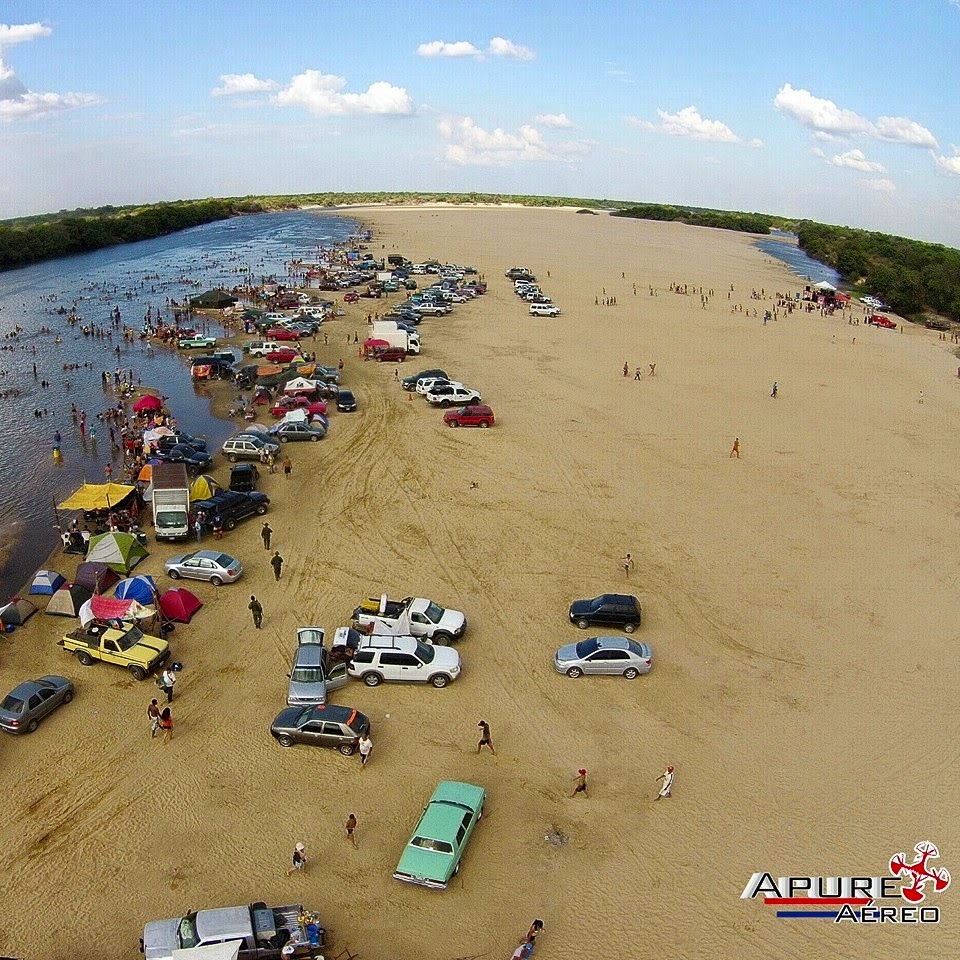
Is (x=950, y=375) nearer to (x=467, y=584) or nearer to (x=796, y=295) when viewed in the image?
(x=796, y=295)

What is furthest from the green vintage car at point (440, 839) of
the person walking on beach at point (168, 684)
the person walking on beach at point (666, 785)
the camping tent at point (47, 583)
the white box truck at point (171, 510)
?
the white box truck at point (171, 510)

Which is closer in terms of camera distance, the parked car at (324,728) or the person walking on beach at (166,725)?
the parked car at (324,728)

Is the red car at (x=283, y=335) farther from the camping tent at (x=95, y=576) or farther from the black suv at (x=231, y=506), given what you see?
the camping tent at (x=95, y=576)

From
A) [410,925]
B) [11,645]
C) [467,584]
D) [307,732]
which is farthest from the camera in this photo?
[467,584]

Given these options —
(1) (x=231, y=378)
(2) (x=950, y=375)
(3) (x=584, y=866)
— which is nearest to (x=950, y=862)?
(3) (x=584, y=866)

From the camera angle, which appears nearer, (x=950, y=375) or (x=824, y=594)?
(x=824, y=594)

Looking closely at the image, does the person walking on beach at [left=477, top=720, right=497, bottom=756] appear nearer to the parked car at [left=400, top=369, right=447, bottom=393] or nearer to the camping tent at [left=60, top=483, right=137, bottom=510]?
the camping tent at [left=60, top=483, right=137, bottom=510]

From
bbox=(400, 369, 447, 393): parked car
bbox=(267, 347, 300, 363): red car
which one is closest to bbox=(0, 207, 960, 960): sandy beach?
bbox=(400, 369, 447, 393): parked car
